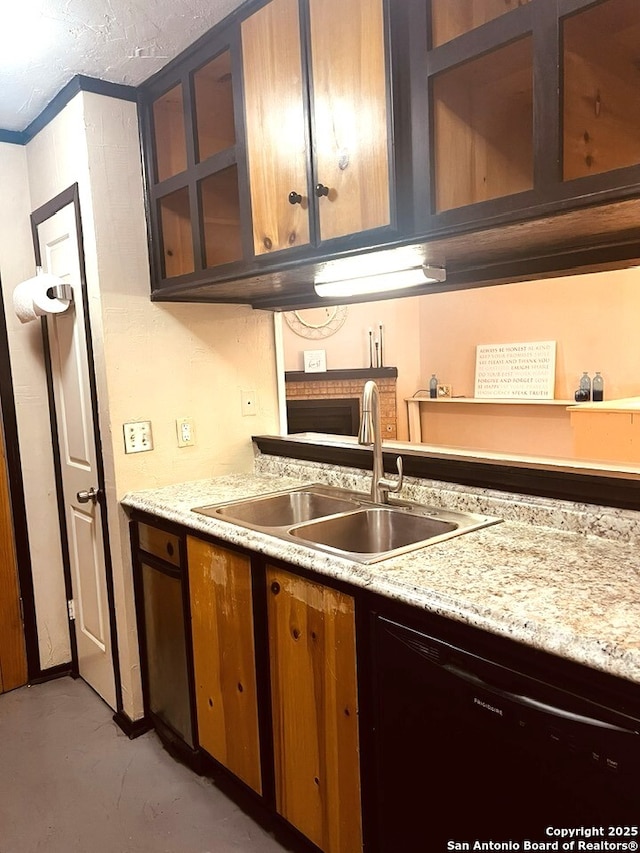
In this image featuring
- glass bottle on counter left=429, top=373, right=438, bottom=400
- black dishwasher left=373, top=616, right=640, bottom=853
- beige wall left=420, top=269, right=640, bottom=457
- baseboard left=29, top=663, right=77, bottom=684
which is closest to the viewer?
black dishwasher left=373, top=616, right=640, bottom=853

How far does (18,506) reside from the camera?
264 cm

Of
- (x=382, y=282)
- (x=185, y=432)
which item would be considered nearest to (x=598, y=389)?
(x=382, y=282)

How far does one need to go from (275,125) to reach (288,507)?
48.6 inches

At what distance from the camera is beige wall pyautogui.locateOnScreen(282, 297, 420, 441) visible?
16.5ft

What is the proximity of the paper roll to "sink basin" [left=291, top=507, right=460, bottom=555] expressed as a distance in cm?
131

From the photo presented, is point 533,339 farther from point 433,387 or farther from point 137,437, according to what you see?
point 137,437

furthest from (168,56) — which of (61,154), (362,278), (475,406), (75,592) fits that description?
(475,406)

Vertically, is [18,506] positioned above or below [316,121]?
below

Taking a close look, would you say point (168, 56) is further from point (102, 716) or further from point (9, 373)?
point (102, 716)

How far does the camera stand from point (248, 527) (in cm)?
174

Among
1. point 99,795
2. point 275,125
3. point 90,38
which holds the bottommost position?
point 99,795

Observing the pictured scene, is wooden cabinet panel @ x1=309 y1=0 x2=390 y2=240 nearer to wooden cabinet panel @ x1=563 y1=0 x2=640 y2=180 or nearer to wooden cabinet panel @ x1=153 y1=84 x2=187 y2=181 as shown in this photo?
wooden cabinet panel @ x1=563 y1=0 x2=640 y2=180

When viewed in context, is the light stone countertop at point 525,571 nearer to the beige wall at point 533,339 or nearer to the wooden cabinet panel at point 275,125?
the wooden cabinet panel at point 275,125

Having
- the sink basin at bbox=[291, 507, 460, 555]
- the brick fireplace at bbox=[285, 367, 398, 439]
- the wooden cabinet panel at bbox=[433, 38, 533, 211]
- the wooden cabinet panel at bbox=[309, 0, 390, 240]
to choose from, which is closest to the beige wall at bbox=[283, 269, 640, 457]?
the brick fireplace at bbox=[285, 367, 398, 439]
